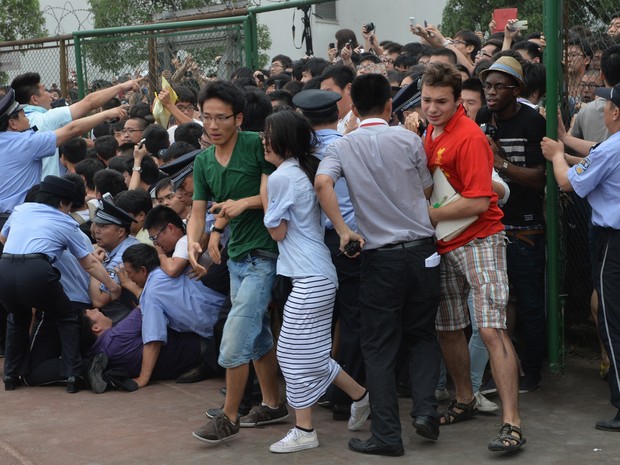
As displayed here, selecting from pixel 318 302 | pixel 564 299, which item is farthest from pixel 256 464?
pixel 564 299

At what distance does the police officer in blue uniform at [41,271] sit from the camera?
6.53 meters

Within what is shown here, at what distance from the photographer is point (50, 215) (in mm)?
6762

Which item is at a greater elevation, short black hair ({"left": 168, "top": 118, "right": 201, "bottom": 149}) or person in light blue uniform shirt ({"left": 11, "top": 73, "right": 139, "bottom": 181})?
person in light blue uniform shirt ({"left": 11, "top": 73, "right": 139, "bottom": 181})

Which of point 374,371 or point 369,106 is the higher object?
point 369,106

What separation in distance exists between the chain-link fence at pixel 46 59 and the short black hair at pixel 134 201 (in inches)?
160

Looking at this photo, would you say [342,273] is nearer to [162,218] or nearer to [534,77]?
[162,218]

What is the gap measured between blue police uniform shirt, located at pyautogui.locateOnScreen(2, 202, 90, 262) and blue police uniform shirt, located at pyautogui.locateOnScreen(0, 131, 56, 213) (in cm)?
87

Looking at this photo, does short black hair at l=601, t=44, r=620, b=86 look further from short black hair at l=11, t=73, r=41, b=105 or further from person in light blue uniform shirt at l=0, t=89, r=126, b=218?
short black hair at l=11, t=73, r=41, b=105

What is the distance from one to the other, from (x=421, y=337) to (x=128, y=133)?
515 cm

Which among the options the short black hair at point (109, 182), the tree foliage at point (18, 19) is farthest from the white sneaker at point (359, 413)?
the tree foliage at point (18, 19)

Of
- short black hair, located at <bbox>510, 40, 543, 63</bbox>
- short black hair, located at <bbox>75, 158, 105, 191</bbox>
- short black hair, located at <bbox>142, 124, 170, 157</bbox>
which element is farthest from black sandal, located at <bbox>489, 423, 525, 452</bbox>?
short black hair, located at <bbox>75, 158, 105, 191</bbox>

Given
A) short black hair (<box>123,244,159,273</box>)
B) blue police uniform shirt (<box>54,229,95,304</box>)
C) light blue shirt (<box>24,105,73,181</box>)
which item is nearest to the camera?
short black hair (<box>123,244,159,273</box>)

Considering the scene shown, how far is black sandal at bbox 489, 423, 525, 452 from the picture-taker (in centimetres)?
484

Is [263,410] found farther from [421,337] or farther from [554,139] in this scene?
[554,139]
